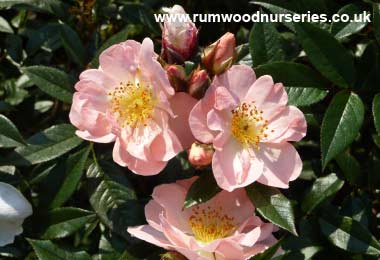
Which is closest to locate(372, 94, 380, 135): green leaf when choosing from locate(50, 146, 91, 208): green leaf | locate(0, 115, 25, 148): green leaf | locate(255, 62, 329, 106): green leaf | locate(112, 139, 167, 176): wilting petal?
locate(255, 62, 329, 106): green leaf

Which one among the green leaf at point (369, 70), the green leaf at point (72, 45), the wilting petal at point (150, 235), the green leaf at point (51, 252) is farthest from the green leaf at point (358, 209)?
the green leaf at point (72, 45)

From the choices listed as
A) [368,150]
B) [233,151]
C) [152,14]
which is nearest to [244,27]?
[152,14]

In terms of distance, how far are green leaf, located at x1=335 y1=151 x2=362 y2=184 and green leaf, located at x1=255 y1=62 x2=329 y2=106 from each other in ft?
0.54

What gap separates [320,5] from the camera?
1703 millimetres

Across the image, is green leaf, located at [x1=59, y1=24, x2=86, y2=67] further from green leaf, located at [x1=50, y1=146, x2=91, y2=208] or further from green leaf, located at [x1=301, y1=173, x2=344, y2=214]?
green leaf, located at [x1=301, y1=173, x2=344, y2=214]

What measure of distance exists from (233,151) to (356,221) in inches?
12.8

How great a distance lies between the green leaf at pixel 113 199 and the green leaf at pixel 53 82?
185 millimetres

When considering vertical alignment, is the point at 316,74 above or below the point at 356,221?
above

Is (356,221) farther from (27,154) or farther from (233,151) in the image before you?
(27,154)

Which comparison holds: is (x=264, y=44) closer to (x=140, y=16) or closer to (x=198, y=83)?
(x=198, y=83)

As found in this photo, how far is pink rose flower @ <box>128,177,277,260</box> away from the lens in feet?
4.34

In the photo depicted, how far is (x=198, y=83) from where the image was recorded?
53.2 inches

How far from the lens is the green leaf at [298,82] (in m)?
1.50

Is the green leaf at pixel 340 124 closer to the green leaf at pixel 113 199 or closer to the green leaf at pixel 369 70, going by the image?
the green leaf at pixel 369 70
